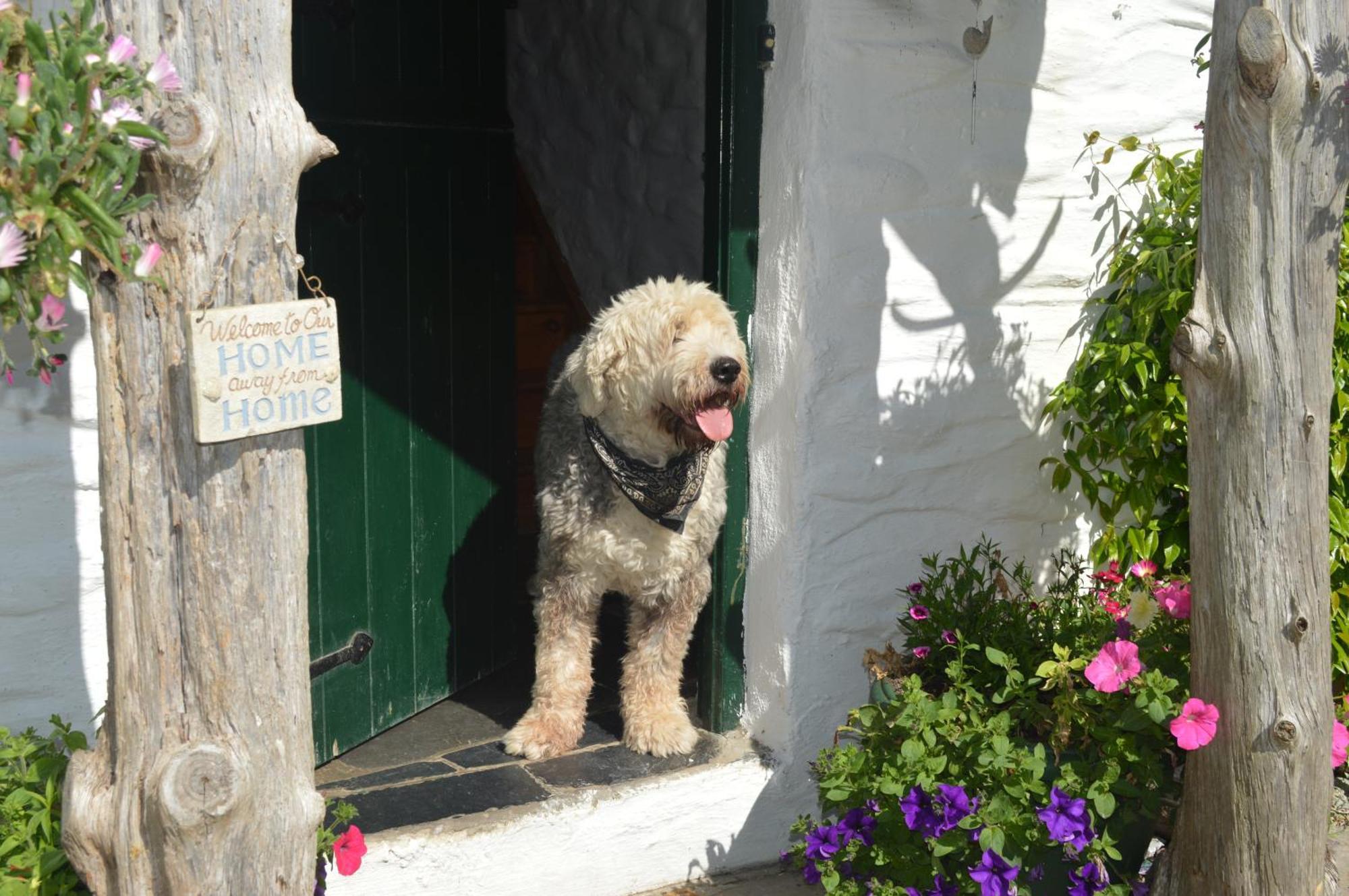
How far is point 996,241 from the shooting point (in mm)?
4176

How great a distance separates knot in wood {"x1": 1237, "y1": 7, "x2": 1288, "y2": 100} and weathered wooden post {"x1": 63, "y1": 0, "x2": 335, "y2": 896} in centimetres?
191

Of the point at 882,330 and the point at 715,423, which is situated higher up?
the point at 882,330

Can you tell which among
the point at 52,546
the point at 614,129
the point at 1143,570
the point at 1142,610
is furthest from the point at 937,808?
the point at 614,129

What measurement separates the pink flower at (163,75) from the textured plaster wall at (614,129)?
3163 millimetres

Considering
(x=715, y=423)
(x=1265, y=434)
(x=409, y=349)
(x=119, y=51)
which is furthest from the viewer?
(x=409, y=349)

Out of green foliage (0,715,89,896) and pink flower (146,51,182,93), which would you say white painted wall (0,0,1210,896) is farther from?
pink flower (146,51,182,93)

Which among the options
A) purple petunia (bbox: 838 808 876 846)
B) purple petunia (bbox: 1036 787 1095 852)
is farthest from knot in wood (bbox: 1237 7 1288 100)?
purple petunia (bbox: 838 808 876 846)

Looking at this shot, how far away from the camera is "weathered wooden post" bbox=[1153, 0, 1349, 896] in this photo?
2.84 metres

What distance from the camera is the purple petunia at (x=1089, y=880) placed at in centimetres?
321

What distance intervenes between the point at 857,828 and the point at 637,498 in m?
1.09

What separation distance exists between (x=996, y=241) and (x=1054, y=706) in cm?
153

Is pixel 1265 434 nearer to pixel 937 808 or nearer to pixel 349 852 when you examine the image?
pixel 937 808

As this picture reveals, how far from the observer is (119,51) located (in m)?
2.06

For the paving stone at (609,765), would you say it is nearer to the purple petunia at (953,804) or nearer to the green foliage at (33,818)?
the purple petunia at (953,804)
